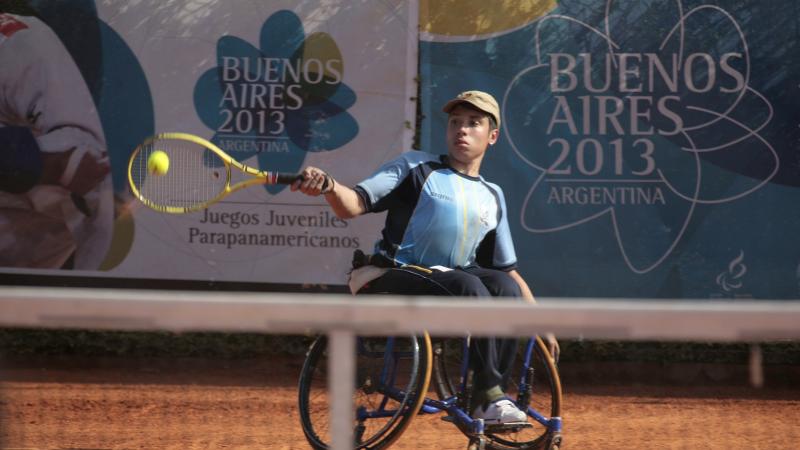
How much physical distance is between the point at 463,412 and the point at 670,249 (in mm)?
3546

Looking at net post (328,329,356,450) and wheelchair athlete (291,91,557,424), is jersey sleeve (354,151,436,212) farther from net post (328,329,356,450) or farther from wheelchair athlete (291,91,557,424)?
net post (328,329,356,450)

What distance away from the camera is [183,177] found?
5.55 metres

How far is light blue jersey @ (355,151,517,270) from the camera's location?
4.48 m

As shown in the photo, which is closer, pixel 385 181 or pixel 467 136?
pixel 385 181

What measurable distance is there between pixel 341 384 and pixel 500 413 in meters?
2.05

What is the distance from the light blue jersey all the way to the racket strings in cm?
86

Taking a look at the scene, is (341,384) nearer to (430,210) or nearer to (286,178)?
(286,178)

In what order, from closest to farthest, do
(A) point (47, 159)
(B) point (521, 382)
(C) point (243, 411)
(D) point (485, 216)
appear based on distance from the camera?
(B) point (521, 382), (D) point (485, 216), (C) point (243, 411), (A) point (47, 159)

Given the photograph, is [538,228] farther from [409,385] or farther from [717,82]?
[409,385]

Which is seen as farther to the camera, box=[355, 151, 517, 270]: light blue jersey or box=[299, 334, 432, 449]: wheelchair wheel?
box=[355, 151, 517, 270]: light blue jersey

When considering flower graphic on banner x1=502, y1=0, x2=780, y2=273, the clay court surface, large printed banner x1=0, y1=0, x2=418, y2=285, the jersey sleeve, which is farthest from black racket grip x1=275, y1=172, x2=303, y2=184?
flower graphic on banner x1=502, y1=0, x2=780, y2=273

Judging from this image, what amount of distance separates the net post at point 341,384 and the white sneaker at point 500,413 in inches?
77.9

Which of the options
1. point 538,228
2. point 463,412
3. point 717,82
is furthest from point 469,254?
point 717,82

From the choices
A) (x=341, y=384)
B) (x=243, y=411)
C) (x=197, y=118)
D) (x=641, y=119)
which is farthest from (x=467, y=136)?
(x=197, y=118)
